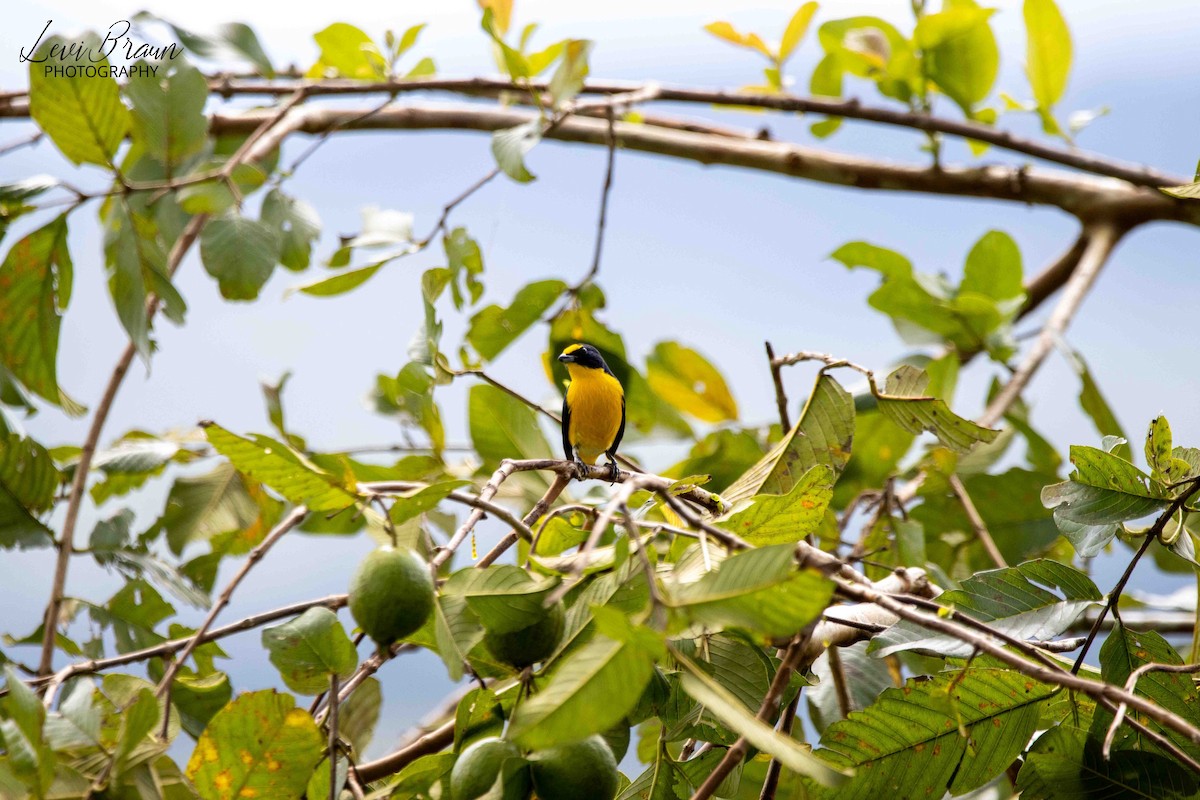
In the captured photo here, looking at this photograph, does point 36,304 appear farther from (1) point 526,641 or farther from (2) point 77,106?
(1) point 526,641

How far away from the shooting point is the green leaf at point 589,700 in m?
0.34

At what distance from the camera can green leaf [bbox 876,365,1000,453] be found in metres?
0.76

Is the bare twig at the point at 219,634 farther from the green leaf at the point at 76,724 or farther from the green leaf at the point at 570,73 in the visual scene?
the green leaf at the point at 570,73

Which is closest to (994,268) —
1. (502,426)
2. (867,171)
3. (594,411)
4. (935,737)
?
(867,171)

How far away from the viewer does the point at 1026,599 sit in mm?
592

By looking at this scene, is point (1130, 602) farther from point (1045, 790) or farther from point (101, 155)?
point (101, 155)

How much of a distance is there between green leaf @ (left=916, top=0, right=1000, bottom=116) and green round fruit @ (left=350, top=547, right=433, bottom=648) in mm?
1340

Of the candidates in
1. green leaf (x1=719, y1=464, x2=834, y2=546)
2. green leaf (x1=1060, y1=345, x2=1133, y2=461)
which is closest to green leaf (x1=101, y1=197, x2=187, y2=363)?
green leaf (x1=719, y1=464, x2=834, y2=546)

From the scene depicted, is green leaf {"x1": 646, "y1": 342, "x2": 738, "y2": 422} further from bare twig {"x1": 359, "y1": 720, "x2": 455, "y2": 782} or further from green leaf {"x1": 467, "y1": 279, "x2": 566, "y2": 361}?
bare twig {"x1": 359, "y1": 720, "x2": 455, "y2": 782}

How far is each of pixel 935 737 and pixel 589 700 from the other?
30 cm

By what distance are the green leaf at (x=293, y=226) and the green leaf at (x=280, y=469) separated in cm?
75

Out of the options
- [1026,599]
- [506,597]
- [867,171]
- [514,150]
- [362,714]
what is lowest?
[362,714]

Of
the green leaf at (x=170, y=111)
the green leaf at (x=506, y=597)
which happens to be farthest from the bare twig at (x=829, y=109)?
the green leaf at (x=506, y=597)

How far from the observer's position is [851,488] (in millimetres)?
1410
